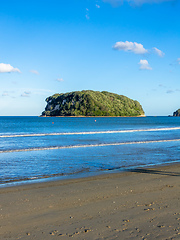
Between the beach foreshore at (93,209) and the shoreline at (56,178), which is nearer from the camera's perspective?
the beach foreshore at (93,209)

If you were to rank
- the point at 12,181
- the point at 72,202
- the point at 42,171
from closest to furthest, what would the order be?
1. the point at 72,202
2. the point at 12,181
3. the point at 42,171

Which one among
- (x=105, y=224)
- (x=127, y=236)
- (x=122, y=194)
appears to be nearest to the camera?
(x=127, y=236)

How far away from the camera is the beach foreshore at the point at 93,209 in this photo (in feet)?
16.2

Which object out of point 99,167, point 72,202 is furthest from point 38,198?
point 99,167

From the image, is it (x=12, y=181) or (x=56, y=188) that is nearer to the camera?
(x=56, y=188)

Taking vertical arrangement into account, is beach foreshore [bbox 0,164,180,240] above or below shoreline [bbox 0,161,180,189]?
above

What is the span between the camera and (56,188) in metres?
Answer: 8.58

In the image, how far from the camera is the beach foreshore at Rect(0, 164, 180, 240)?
16.2ft

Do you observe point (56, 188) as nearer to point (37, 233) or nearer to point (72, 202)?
point (72, 202)

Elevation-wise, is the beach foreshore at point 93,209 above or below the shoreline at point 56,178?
above

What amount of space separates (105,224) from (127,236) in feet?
2.30

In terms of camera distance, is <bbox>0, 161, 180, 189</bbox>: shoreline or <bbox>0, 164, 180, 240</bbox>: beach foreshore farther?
<bbox>0, 161, 180, 189</bbox>: shoreline

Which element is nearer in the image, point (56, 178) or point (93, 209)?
point (93, 209)

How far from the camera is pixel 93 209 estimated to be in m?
6.33
